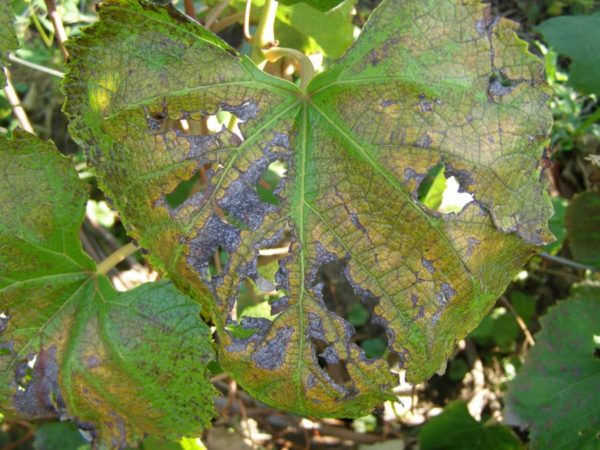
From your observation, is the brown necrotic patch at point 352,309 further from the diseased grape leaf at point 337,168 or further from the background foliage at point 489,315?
the diseased grape leaf at point 337,168

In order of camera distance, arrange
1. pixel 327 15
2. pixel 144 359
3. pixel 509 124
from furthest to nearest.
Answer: pixel 327 15
pixel 144 359
pixel 509 124

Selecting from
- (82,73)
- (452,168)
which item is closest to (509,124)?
(452,168)

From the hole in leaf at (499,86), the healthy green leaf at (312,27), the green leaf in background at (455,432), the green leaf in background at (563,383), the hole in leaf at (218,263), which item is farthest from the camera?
the green leaf in background at (455,432)

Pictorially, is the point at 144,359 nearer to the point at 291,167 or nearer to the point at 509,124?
the point at 291,167

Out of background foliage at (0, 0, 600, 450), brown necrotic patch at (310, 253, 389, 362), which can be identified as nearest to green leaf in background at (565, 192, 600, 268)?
background foliage at (0, 0, 600, 450)

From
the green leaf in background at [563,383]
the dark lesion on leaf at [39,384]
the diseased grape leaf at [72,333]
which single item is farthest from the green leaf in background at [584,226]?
the dark lesion on leaf at [39,384]

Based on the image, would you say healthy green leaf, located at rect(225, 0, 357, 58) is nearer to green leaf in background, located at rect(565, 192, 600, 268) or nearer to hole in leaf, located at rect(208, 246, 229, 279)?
hole in leaf, located at rect(208, 246, 229, 279)

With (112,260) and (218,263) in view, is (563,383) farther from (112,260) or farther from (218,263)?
(112,260)
